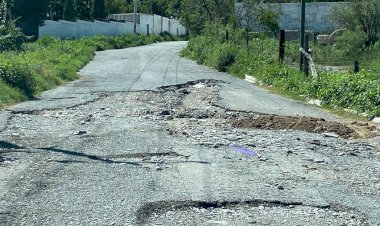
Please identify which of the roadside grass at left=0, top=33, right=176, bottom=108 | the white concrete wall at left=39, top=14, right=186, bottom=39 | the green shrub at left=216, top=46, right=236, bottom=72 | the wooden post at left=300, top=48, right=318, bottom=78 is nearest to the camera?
the roadside grass at left=0, top=33, right=176, bottom=108

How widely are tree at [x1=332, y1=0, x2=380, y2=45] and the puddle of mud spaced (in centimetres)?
2417

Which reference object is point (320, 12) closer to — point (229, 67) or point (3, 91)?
point (229, 67)

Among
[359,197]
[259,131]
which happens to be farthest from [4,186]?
[259,131]

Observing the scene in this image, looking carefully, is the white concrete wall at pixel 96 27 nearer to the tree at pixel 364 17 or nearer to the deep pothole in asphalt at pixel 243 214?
the tree at pixel 364 17

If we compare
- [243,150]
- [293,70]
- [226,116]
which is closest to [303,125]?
[226,116]

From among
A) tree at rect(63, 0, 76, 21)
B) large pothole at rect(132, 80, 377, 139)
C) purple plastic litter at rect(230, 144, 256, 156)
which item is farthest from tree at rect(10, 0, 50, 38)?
purple plastic litter at rect(230, 144, 256, 156)

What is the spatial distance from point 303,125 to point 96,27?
58.0 meters

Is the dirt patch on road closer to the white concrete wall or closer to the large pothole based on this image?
the large pothole

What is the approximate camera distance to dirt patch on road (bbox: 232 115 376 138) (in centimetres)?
1417

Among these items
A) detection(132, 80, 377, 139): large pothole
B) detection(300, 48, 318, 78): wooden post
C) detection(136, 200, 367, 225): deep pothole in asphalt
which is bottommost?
detection(132, 80, 377, 139): large pothole

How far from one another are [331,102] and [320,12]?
115ft

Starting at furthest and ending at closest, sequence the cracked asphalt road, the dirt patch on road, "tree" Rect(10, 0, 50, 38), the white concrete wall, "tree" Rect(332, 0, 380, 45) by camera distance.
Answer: the white concrete wall → "tree" Rect(10, 0, 50, 38) → "tree" Rect(332, 0, 380, 45) → the dirt patch on road → the cracked asphalt road

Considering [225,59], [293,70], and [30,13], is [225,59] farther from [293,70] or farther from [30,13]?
[30,13]

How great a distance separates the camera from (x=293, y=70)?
86.0 feet
